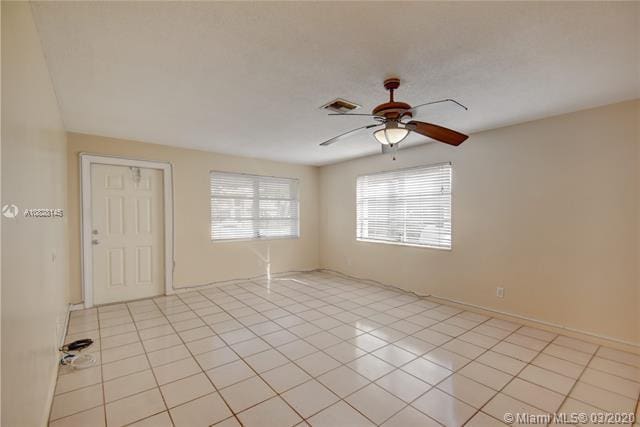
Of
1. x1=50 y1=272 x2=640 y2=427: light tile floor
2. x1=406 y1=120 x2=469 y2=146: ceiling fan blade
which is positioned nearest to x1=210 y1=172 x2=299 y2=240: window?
x1=50 y1=272 x2=640 y2=427: light tile floor

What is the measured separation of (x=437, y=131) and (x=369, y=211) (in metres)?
3.03

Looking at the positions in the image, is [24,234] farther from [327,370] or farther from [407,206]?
[407,206]

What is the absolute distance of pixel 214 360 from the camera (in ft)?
8.21

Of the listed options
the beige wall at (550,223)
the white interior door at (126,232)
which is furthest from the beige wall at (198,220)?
the beige wall at (550,223)

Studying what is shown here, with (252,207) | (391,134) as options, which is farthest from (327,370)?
(252,207)

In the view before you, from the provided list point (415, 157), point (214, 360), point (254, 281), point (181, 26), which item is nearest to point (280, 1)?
point (181, 26)

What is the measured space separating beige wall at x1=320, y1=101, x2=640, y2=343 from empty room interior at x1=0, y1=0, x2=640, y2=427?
2cm

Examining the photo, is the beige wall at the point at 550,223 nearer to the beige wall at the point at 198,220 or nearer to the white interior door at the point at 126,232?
the beige wall at the point at 198,220

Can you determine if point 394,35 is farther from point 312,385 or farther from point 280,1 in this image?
point 312,385

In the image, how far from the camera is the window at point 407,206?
4.05 m

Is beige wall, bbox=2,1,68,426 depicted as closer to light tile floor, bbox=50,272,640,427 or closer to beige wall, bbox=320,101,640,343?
light tile floor, bbox=50,272,640,427

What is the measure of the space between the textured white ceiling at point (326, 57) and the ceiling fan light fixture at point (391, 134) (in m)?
0.38

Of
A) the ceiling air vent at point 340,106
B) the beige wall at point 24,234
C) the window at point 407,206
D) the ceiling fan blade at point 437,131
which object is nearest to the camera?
the beige wall at point 24,234

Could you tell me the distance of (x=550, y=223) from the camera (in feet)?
10.1
